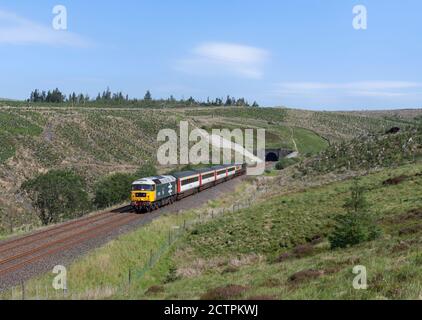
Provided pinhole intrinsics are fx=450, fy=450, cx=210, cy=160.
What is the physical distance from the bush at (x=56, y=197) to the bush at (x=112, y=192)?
3.47m

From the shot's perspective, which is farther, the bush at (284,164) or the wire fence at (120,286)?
the bush at (284,164)

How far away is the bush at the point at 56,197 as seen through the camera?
175 ft

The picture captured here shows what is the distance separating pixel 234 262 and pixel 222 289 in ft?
37.7

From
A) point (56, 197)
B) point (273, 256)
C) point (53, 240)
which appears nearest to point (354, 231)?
point (273, 256)

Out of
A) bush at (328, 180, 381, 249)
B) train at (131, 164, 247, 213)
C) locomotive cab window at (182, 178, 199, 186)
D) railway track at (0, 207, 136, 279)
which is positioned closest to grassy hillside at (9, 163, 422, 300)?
bush at (328, 180, 381, 249)

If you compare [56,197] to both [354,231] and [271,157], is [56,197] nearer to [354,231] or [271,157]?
[354,231]

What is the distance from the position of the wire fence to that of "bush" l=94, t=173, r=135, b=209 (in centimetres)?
1950

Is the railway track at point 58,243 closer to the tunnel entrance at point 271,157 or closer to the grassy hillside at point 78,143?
the grassy hillside at point 78,143

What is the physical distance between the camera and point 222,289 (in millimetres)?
15125

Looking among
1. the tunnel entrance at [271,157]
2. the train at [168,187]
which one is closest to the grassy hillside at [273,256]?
the train at [168,187]

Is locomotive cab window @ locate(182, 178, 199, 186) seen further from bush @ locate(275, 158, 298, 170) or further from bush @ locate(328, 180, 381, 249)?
bush @ locate(275, 158, 298, 170)

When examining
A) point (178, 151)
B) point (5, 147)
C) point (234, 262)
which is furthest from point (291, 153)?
point (234, 262)

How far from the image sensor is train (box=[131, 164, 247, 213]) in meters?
40.6

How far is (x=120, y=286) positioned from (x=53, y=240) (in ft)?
34.5
